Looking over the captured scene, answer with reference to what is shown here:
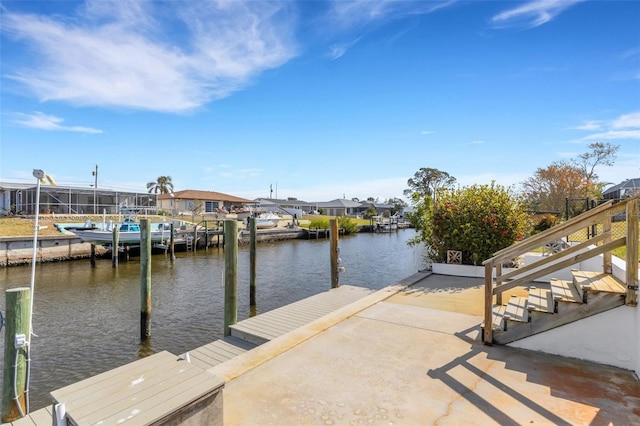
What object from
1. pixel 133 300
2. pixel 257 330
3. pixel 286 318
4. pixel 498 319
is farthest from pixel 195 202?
pixel 498 319

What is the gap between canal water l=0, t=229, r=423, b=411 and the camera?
7.83 metres

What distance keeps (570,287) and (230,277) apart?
6.36 m

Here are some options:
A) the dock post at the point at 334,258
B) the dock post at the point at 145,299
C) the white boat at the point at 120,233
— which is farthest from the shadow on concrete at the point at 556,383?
the white boat at the point at 120,233

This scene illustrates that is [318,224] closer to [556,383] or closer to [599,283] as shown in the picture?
[599,283]

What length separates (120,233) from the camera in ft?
68.9

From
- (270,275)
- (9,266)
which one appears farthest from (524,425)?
(9,266)

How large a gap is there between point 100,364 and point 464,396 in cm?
779

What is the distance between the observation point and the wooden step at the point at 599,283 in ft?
13.3

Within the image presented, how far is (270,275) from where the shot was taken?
1719cm

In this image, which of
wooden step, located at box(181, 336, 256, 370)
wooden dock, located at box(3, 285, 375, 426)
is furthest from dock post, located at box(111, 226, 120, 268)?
wooden dock, located at box(3, 285, 375, 426)

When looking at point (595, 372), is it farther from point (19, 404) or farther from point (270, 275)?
point (270, 275)

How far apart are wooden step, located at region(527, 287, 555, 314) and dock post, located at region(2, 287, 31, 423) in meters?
6.85

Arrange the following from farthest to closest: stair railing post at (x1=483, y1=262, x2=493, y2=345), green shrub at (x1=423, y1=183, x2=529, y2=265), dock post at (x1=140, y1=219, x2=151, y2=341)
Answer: green shrub at (x1=423, y1=183, x2=529, y2=265)
dock post at (x1=140, y1=219, x2=151, y2=341)
stair railing post at (x1=483, y1=262, x2=493, y2=345)

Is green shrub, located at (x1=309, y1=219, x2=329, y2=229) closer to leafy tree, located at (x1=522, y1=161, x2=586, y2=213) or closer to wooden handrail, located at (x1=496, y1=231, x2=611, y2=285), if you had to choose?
leafy tree, located at (x1=522, y1=161, x2=586, y2=213)
